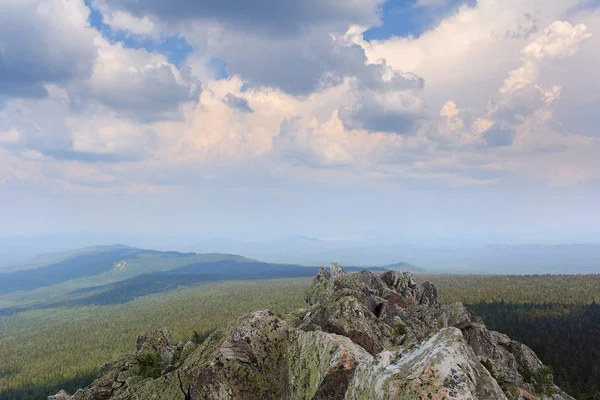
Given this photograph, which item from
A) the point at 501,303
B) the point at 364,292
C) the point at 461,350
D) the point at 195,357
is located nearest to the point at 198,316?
the point at 501,303

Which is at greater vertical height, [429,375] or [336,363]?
[429,375]

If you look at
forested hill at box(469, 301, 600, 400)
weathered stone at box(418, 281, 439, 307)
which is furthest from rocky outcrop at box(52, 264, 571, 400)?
forested hill at box(469, 301, 600, 400)

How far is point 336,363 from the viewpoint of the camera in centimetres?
1688

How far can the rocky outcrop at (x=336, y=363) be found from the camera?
1264 cm

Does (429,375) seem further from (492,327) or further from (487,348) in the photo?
(492,327)

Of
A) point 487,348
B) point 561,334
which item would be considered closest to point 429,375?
point 487,348

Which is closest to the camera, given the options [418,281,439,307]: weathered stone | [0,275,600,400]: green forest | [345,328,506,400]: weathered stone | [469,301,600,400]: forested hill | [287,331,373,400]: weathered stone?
[345,328,506,400]: weathered stone

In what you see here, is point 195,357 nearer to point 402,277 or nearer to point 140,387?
point 140,387

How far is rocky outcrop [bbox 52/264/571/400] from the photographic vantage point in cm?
1264

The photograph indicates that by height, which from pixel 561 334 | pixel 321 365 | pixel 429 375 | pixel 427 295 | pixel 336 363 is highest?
pixel 429 375

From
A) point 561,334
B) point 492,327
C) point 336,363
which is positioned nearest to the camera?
point 336,363

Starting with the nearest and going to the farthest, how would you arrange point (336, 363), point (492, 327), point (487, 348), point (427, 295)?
1. point (336, 363)
2. point (487, 348)
3. point (427, 295)
4. point (492, 327)

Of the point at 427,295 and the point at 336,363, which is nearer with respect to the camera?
the point at 336,363

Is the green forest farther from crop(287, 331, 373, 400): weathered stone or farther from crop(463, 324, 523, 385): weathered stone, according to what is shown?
crop(287, 331, 373, 400): weathered stone
